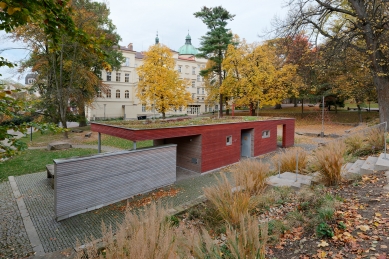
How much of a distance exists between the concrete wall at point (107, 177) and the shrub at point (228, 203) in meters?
4.36

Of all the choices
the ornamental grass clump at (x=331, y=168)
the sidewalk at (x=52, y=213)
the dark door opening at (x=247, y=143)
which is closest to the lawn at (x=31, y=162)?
the sidewalk at (x=52, y=213)

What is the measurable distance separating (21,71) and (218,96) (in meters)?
21.2

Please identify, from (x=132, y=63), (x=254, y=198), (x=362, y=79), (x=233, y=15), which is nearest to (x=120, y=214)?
(x=254, y=198)

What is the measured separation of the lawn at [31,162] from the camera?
37.5ft

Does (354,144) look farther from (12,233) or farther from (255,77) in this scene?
(255,77)

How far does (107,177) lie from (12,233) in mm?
2796

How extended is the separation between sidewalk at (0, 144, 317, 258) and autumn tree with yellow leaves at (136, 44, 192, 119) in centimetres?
1371

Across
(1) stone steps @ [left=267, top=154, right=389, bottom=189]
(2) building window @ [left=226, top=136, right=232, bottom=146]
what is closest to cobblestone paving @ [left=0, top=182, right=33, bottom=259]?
(1) stone steps @ [left=267, top=154, right=389, bottom=189]

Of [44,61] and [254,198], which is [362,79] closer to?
[254,198]

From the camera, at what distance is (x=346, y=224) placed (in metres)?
3.44

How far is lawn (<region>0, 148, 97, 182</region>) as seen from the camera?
1144cm

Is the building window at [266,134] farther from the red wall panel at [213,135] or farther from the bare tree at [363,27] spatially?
the bare tree at [363,27]

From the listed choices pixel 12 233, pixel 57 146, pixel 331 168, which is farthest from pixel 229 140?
pixel 57 146

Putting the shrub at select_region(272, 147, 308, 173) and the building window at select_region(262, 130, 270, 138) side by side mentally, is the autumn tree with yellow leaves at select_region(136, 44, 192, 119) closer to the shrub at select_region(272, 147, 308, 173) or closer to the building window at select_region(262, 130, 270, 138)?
the building window at select_region(262, 130, 270, 138)
